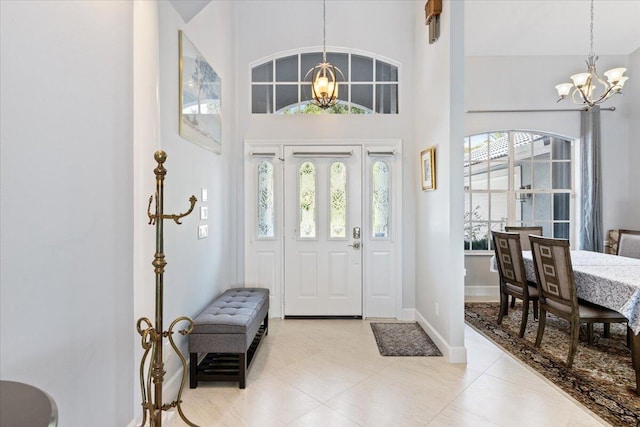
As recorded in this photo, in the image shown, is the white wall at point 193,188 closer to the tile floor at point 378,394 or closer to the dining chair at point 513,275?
the tile floor at point 378,394

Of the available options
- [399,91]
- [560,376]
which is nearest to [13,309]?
[560,376]

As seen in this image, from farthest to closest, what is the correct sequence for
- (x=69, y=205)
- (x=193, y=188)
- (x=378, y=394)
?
(x=193, y=188)
(x=378, y=394)
(x=69, y=205)

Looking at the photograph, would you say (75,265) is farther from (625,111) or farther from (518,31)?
(625,111)

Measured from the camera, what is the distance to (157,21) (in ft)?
6.97

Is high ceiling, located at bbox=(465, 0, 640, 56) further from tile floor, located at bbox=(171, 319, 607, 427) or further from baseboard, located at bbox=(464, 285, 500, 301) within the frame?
tile floor, located at bbox=(171, 319, 607, 427)

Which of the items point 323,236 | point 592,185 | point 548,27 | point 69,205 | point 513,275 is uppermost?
point 548,27

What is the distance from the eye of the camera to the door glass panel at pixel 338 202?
422 centimetres

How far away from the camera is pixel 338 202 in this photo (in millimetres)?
4234

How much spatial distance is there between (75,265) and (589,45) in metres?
6.93

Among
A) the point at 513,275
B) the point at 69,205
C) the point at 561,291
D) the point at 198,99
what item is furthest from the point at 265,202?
the point at 561,291

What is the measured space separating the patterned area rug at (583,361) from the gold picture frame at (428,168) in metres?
1.75

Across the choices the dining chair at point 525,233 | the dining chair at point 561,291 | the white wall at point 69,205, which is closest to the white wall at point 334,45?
the dining chair at point 561,291

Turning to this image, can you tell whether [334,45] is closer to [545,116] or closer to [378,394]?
[545,116]

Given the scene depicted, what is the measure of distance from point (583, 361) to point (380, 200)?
254 centimetres
